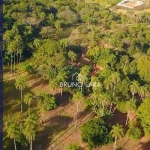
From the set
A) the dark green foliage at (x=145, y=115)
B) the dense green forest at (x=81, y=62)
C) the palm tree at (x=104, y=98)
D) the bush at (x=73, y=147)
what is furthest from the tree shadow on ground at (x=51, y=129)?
the dark green foliage at (x=145, y=115)

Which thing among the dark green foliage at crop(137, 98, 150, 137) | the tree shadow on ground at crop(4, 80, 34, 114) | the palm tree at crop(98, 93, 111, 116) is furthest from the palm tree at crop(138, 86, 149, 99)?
the tree shadow on ground at crop(4, 80, 34, 114)

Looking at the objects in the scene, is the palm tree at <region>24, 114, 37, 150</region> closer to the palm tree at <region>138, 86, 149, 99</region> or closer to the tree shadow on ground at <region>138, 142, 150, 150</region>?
the tree shadow on ground at <region>138, 142, 150, 150</region>

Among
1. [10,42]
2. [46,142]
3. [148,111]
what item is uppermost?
[10,42]

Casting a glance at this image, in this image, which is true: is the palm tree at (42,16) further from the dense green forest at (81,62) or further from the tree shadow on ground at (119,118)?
the tree shadow on ground at (119,118)

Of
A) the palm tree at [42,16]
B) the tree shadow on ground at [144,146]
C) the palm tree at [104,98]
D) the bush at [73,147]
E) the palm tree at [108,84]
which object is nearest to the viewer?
the bush at [73,147]

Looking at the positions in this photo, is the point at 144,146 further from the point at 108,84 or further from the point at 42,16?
the point at 42,16

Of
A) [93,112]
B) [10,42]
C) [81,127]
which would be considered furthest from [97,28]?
[81,127]

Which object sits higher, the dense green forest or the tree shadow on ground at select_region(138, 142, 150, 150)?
the dense green forest

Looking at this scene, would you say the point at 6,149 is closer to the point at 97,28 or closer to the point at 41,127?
the point at 41,127

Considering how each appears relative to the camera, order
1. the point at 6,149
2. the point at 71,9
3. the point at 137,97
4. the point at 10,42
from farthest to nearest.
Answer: the point at 71,9 < the point at 10,42 < the point at 137,97 < the point at 6,149
